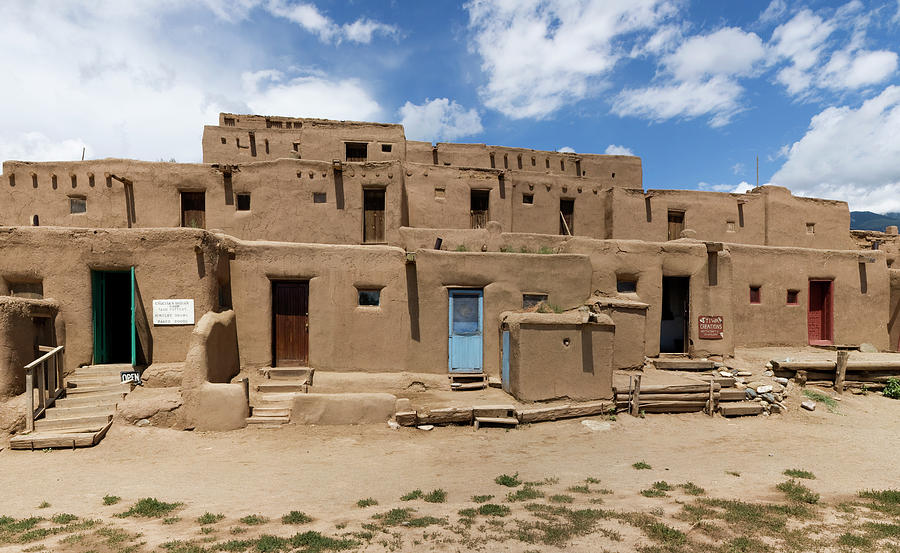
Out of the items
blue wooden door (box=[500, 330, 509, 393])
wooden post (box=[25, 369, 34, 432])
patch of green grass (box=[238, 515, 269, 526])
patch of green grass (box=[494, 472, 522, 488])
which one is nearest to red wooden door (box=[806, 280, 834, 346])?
blue wooden door (box=[500, 330, 509, 393])

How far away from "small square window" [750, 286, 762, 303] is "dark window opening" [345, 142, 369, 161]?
655 inches

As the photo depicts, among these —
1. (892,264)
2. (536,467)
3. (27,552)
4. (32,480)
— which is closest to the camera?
(27,552)

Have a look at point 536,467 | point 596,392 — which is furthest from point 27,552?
point 596,392

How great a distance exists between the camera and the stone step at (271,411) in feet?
33.4

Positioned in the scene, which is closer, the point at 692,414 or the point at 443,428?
the point at 443,428

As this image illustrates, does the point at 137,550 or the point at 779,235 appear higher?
the point at 779,235

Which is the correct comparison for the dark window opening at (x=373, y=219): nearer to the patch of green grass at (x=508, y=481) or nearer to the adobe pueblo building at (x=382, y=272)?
the adobe pueblo building at (x=382, y=272)

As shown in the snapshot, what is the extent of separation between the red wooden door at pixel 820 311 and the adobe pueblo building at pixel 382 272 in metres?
0.07

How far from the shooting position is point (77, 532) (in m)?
5.34

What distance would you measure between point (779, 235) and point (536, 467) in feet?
61.6

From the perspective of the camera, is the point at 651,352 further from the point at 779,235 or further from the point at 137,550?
the point at 137,550

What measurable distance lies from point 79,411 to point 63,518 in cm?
476

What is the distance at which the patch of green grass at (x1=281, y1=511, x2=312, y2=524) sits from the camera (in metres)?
5.66

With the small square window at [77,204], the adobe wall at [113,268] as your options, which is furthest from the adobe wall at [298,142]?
the adobe wall at [113,268]
